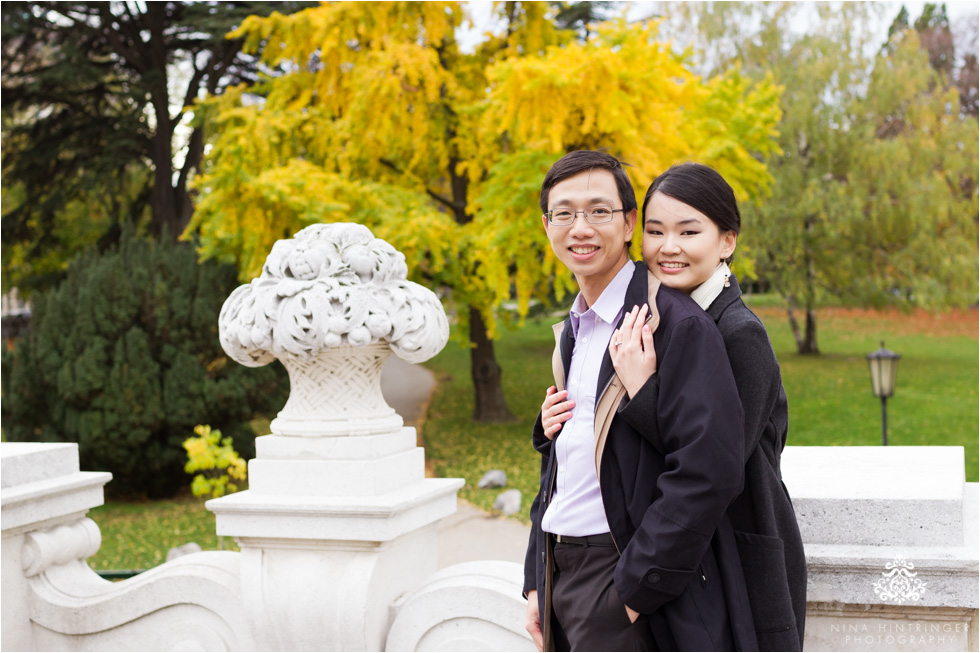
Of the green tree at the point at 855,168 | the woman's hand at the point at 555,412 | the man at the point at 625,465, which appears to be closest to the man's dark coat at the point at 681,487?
the man at the point at 625,465

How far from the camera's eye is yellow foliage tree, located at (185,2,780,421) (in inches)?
401

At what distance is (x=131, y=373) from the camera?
10.1m

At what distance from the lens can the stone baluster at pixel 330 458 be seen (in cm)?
277

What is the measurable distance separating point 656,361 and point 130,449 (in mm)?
10014

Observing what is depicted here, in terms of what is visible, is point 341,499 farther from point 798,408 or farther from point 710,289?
point 798,408

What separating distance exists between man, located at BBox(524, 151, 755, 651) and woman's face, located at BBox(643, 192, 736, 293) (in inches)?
2.0

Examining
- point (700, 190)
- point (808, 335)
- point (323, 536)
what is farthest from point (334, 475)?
point (808, 335)

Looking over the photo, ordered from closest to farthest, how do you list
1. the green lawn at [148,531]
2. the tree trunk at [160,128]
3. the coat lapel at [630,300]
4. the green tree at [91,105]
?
the coat lapel at [630,300], the green lawn at [148,531], the green tree at [91,105], the tree trunk at [160,128]

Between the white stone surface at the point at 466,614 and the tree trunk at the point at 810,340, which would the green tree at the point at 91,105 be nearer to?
the tree trunk at the point at 810,340

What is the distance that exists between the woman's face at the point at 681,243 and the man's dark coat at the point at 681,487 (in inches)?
2.5

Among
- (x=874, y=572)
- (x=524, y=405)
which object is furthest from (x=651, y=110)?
(x=874, y=572)

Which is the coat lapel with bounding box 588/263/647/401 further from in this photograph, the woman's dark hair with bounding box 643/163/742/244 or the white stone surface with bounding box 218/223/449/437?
the white stone surface with bounding box 218/223/449/437

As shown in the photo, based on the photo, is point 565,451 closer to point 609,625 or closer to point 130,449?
point 609,625

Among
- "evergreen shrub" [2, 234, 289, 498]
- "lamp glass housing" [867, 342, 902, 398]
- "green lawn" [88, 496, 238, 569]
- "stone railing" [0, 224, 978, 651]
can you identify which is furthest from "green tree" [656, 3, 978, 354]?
"stone railing" [0, 224, 978, 651]
